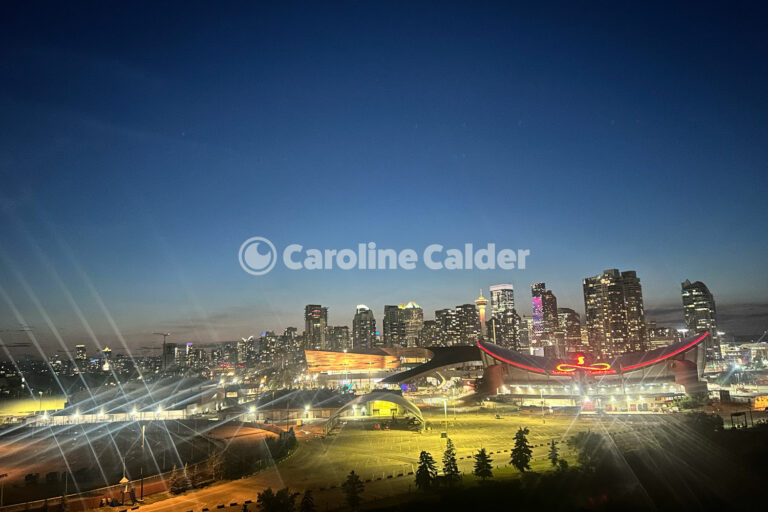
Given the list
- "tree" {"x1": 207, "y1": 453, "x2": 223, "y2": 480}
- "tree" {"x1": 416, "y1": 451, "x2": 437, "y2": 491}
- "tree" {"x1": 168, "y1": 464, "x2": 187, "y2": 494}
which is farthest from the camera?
"tree" {"x1": 207, "y1": 453, "x2": 223, "y2": 480}

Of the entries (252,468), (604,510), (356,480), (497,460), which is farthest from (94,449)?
(604,510)

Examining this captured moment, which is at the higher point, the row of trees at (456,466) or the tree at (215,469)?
the row of trees at (456,466)

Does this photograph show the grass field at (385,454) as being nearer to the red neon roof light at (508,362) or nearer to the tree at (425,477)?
the tree at (425,477)

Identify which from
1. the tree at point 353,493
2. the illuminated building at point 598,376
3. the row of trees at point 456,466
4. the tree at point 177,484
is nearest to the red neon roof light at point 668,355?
the illuminated building at point 598,376

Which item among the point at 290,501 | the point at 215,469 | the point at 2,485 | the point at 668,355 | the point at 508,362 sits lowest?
the point at 2,485

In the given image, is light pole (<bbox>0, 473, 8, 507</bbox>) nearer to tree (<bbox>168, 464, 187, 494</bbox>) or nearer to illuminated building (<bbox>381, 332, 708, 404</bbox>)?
tree (<bbox>168, 464, 187, 494</bbox>)

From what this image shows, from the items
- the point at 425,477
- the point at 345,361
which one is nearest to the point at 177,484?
the point at 425,477

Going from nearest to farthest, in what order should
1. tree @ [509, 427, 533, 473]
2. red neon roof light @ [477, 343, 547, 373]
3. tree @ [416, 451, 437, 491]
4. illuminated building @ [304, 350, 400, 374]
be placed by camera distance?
tree @ [416, 451, 437, 491] → tree @ [509, 427, 533, 473] → red neon roof light @ [477, 343, 547, 373] → illuminated building @ [304, 350, 400, 374]

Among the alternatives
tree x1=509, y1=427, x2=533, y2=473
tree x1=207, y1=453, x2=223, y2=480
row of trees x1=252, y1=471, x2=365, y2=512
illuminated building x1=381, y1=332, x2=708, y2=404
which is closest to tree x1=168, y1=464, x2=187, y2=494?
tree x1=207, y1=453, x2=223, y2=480

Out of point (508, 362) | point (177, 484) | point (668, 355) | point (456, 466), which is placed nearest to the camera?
point (456, 466)

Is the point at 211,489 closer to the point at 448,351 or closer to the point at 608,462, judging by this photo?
the point at 608,462

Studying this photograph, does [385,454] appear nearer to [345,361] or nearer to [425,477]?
[425,477]
